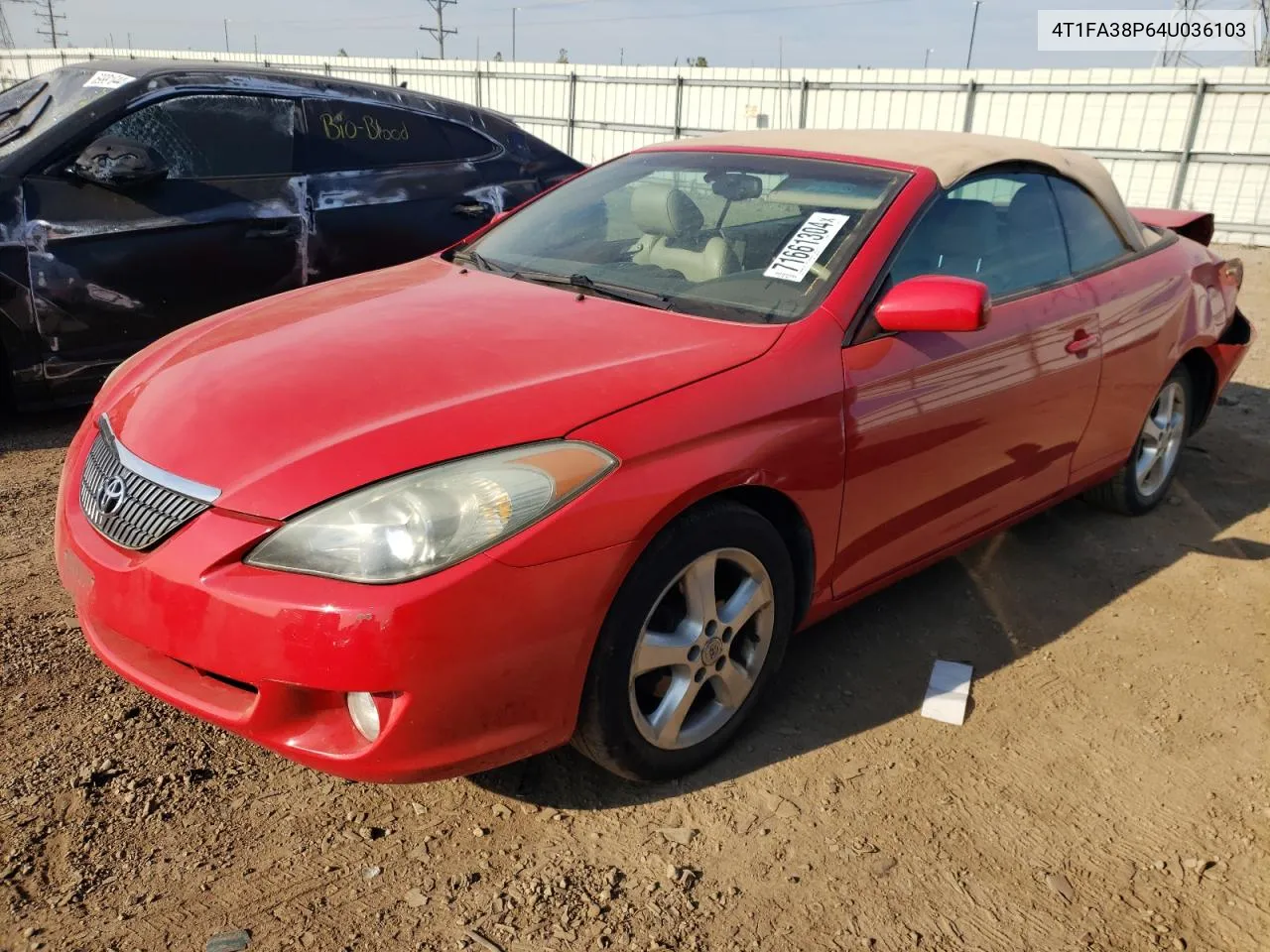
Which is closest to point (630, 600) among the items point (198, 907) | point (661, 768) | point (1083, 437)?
point (661, 768)

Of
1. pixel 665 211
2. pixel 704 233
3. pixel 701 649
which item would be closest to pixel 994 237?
pixel 704 233

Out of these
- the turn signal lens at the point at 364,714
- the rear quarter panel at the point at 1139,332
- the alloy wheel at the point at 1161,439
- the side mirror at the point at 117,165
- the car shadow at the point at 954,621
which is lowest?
the car shadow at the point at 954,621

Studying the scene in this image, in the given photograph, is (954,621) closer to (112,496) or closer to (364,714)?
(364,714)

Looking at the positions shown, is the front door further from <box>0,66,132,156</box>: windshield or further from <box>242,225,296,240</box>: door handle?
<box>0,66,132,156</box>: windshield

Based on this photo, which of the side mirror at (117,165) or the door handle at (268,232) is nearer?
the side mirror at (117,165)

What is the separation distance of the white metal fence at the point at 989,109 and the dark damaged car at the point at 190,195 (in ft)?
24.4

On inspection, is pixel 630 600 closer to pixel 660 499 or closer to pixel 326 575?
Result: pixel 660 499

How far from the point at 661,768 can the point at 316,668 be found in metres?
0.90

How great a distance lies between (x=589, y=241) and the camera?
3262mm

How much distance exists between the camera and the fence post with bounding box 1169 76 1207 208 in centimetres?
1416

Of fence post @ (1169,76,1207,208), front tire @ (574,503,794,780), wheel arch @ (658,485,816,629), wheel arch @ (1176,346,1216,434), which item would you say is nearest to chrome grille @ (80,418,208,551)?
front tire @ (574,503,794,780)

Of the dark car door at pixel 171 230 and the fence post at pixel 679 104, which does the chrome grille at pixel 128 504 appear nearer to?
the dark car door at pixel 171 230

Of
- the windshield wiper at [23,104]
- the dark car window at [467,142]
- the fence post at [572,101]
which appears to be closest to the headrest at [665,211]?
the dark car window at [467,142]

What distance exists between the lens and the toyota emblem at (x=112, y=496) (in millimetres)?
2172
